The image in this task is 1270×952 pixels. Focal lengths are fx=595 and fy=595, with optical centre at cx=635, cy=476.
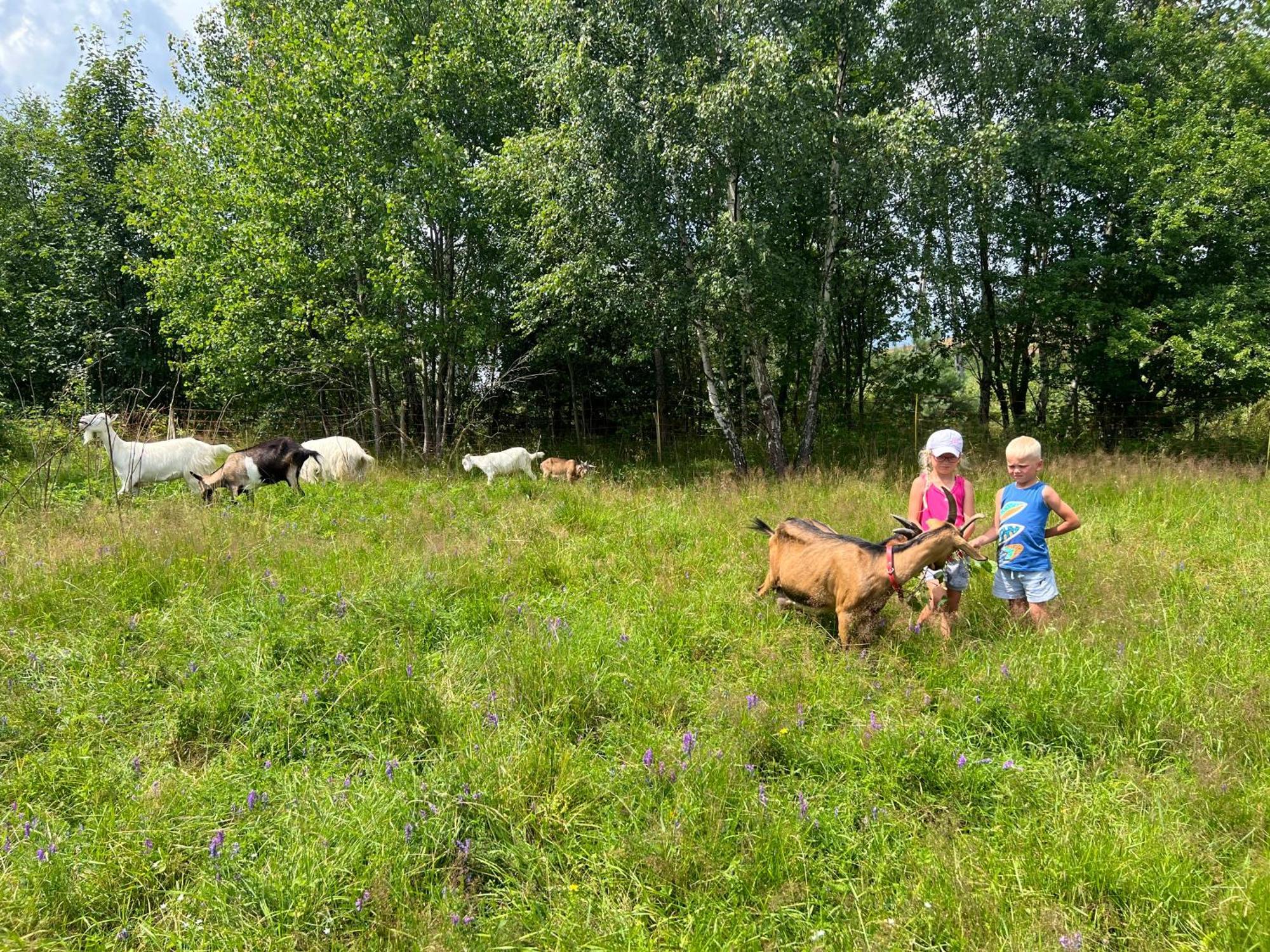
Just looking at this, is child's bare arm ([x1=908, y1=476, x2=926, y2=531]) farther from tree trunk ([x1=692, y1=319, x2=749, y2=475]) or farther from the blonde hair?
tree trunk ([x1=692, y1=319, x2=749, y2=475])

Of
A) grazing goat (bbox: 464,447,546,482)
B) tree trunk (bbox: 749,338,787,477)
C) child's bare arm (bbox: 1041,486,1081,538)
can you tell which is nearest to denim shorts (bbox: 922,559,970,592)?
child's bare arm (bbox: 1041,486,1081,538)

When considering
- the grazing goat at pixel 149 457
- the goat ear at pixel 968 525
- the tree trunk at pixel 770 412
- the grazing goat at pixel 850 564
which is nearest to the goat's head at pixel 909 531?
the grazing goat at pixel 850 564

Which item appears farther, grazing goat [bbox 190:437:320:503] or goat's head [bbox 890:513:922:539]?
grazing goat [bbox 190:437:320:503]

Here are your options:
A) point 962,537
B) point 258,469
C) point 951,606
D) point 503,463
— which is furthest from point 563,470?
point 962,537

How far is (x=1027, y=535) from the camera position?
160 inches

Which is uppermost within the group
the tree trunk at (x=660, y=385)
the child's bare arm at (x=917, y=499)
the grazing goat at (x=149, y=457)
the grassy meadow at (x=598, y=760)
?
the tree trunk at (x=660, y=385)

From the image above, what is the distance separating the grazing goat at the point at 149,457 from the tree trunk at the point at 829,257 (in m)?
10.1

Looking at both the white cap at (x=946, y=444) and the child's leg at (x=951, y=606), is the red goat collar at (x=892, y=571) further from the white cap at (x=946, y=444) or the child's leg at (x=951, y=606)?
the white cap at (x=946, y=444)

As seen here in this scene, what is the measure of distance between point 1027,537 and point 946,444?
2.72 feet

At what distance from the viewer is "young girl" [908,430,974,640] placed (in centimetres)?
411

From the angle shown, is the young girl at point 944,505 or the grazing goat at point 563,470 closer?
the young girl at point 944,505

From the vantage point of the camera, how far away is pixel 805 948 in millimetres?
2025

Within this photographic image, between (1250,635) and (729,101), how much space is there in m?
9.23

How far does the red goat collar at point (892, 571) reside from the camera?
3627mm
